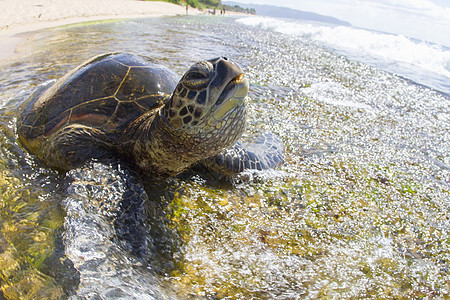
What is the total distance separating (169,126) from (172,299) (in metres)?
1.14

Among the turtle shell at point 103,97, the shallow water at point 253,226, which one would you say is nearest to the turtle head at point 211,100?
the shallow water at point 253,226

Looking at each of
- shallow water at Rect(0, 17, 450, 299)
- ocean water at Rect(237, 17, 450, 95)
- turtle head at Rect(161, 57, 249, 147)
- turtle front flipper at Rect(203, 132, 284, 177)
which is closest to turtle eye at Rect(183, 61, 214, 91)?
turtle head at Rect(161, 57, 249, 147)

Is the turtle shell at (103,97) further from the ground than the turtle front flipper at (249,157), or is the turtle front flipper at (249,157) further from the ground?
the turtle shell at (103,97)

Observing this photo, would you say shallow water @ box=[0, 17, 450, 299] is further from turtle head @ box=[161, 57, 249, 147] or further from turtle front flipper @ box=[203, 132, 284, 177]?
turtle head @ box=[161, 57, 249, 147]

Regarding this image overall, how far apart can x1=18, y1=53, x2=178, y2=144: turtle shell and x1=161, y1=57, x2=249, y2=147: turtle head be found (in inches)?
34.8

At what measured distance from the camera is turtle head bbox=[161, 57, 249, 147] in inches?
72.3

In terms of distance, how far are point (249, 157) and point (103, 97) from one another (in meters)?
1.61

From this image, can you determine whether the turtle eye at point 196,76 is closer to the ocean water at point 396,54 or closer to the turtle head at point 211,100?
the turtle head at point 211,100

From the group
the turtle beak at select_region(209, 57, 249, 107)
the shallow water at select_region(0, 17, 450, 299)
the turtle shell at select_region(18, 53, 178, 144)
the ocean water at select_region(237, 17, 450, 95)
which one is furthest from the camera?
the ocean water at select_region(237, 17, 450, 95)

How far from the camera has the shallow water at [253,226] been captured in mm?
1692

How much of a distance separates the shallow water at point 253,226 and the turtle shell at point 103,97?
0.46m

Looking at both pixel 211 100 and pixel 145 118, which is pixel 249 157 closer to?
pixel 145 118

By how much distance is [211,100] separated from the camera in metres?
1.85

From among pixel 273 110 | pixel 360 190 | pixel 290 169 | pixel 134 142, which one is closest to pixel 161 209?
pixel 134 142
